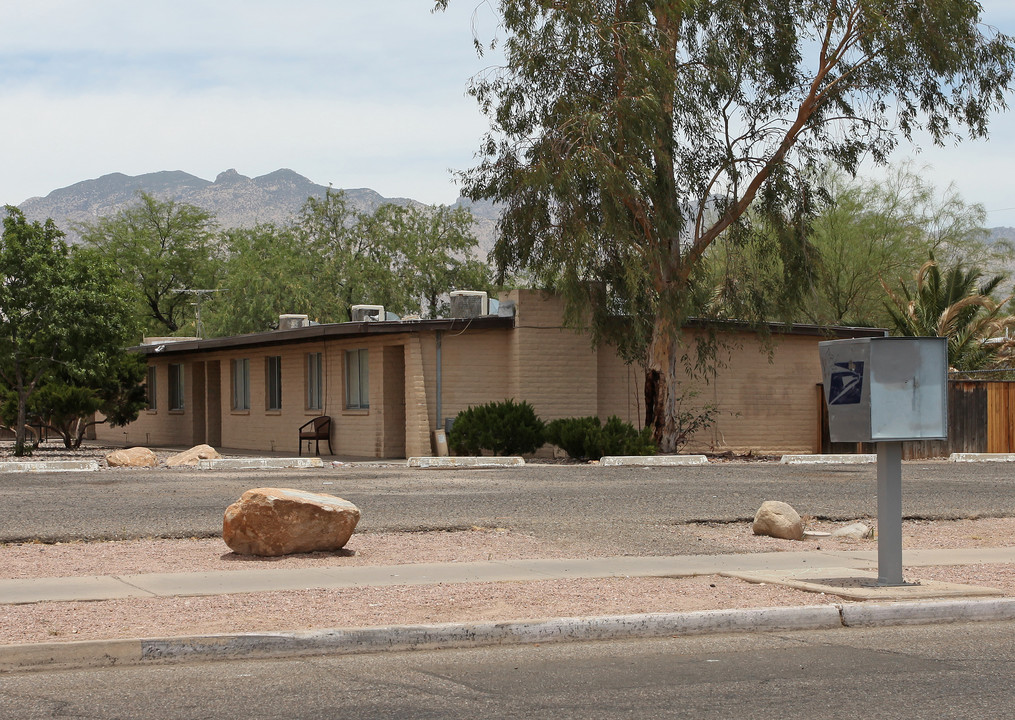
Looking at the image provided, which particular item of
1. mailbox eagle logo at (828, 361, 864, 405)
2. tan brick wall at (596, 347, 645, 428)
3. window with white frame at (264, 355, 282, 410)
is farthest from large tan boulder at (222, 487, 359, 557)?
window with white frame at (264, 355, 282, 410)

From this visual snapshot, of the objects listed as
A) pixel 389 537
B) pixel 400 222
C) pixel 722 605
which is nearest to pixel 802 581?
pixel 722 605

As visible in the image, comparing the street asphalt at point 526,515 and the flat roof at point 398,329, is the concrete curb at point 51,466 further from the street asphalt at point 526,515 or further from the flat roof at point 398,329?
the flat roof at point 398,329

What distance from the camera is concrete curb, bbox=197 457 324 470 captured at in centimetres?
2339

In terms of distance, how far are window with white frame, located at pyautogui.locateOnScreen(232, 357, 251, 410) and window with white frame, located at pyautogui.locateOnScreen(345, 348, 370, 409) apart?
222 inches

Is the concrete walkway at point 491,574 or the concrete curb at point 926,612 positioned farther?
the concrete walkway at point 491,574

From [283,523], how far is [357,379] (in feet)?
57.0

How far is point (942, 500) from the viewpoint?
16984 millimetres

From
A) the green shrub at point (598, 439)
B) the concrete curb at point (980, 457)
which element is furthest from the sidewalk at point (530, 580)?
the concrete curb at point (980, 457)

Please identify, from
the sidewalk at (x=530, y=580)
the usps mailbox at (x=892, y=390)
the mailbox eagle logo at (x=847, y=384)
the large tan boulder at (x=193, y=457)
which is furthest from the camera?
the large tan boulder at (x=193, y=457)

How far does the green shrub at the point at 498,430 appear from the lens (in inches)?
992

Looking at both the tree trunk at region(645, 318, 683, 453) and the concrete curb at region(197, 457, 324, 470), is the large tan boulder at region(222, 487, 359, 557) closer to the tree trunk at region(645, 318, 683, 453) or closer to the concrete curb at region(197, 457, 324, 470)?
the concrete curb at region(197, 457, 324, 470)

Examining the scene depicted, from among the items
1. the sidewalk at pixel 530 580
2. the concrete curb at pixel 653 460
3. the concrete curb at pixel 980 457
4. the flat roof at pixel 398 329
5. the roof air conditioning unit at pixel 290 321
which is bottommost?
the concrete curb at pixel 980 457

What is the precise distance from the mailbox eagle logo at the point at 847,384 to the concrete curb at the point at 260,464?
15.0 metres

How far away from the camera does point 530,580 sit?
10.3m
